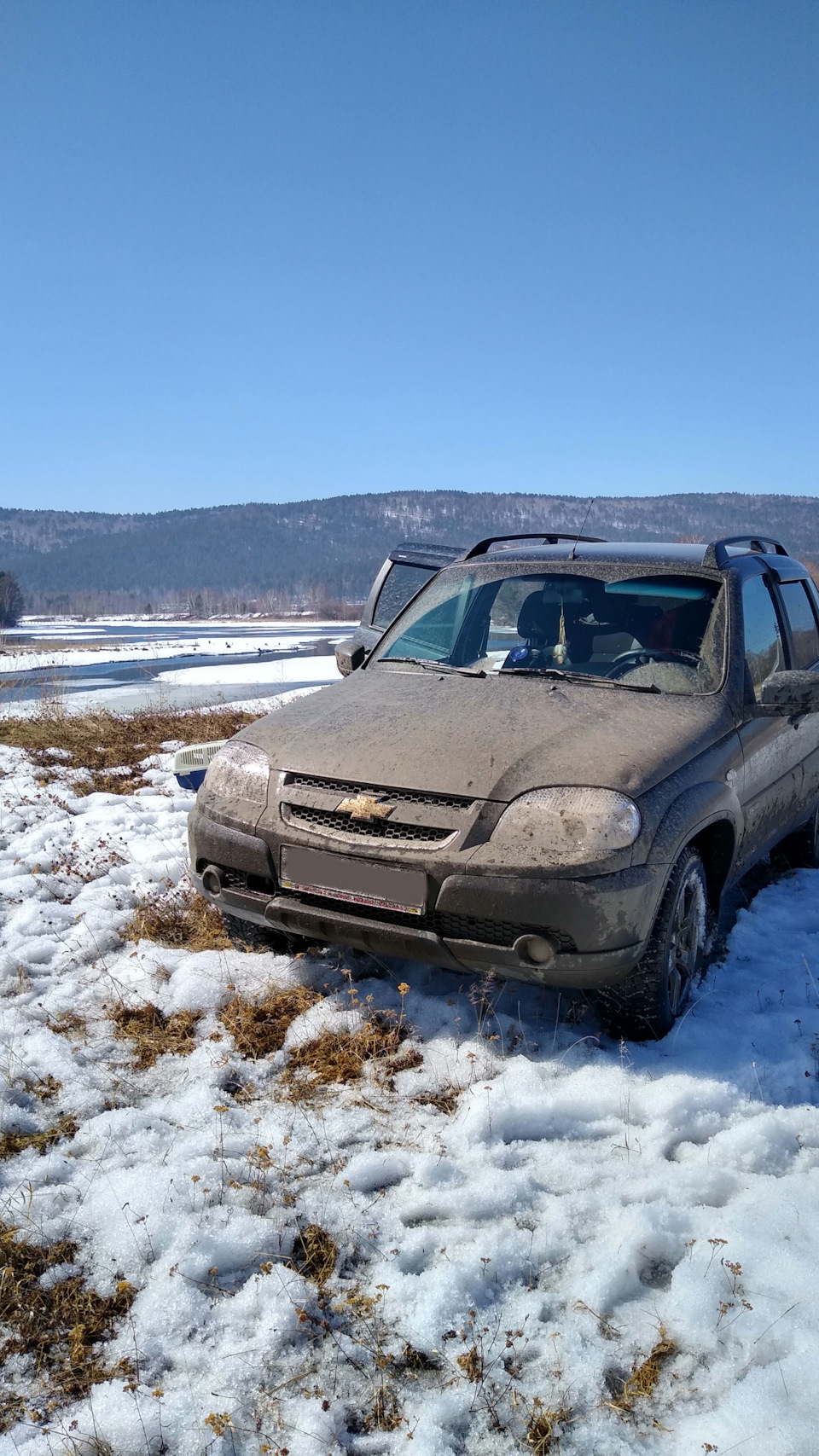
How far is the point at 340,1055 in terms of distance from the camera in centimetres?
312

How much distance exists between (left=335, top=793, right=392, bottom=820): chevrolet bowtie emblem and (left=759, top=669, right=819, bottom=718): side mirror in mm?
1772

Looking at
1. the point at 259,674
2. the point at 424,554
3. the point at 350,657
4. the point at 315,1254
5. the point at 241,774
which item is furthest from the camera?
the point at 259,674

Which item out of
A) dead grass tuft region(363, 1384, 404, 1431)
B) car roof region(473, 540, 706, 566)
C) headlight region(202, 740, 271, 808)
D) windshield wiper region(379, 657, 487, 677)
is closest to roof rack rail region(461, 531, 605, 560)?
car roof region(473, 540, 706, 566)

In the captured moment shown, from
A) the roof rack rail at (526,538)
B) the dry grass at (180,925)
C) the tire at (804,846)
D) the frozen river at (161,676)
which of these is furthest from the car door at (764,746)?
the frozen river at (161,676)

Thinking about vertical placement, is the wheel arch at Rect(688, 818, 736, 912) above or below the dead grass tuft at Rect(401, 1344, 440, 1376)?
above

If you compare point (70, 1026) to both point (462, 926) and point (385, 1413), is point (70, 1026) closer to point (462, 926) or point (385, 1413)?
point (462, 926)

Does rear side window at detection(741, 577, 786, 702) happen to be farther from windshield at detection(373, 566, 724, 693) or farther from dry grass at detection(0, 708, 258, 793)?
dry grass at detection(0, 708, 258, 793)

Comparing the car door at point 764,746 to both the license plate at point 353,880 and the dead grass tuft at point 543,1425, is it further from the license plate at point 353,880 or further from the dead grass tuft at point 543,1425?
the dead grass tuft at point 543,1425

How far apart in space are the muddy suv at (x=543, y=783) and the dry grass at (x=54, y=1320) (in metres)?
1.28

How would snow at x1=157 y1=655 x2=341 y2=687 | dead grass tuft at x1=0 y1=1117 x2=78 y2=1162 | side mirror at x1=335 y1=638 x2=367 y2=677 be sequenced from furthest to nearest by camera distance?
snow at x1=157 y1=655 x2=341 y2=687 → side mirror at x1=335 y1=638 x2=367 y2=677 → dead grass tuft at x1=0 y1=1117 x2=78 y2=1162

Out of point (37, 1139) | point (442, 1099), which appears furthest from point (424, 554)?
point (37, 1139)

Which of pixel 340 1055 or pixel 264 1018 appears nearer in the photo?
pixel 340 1055

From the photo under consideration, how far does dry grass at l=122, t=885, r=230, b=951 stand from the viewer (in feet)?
13.6

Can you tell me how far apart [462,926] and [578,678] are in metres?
1.37
